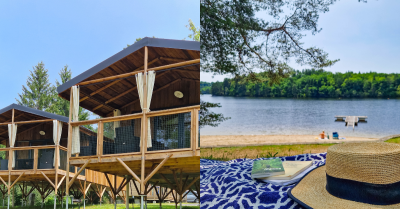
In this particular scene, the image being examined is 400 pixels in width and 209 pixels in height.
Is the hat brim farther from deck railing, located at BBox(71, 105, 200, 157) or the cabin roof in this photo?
the cabin roof

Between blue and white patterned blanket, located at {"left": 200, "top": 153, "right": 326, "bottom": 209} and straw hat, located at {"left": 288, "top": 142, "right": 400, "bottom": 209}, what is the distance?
0.33 feet

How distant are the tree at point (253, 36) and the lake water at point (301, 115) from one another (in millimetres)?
253

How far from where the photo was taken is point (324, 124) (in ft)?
8.11

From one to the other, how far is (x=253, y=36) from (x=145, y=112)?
3.34 m

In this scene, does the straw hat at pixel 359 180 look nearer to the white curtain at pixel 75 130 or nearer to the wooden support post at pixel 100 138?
the wooden support post at pixel 100 138

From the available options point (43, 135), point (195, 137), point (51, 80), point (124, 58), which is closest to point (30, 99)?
point (51, 80)

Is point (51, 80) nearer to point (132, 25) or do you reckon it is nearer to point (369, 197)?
point (132, 25)

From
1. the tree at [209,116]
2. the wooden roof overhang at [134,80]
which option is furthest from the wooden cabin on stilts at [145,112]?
the tree at [209,116]

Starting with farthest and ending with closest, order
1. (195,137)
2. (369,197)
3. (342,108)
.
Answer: (195,137)
(342,108)
(369,197)

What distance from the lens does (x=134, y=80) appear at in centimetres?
776

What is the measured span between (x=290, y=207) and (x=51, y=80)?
26.1 metres

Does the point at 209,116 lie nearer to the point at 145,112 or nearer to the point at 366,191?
the point at 366,191

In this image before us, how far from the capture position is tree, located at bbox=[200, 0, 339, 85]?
2.58 metres

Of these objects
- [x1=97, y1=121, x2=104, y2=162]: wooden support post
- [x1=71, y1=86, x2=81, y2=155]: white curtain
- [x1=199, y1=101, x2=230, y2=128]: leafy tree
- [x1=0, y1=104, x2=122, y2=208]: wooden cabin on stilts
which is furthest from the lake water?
[x1=0, y1=104, x2=122, y2=208]: wooden cabin on stilts
